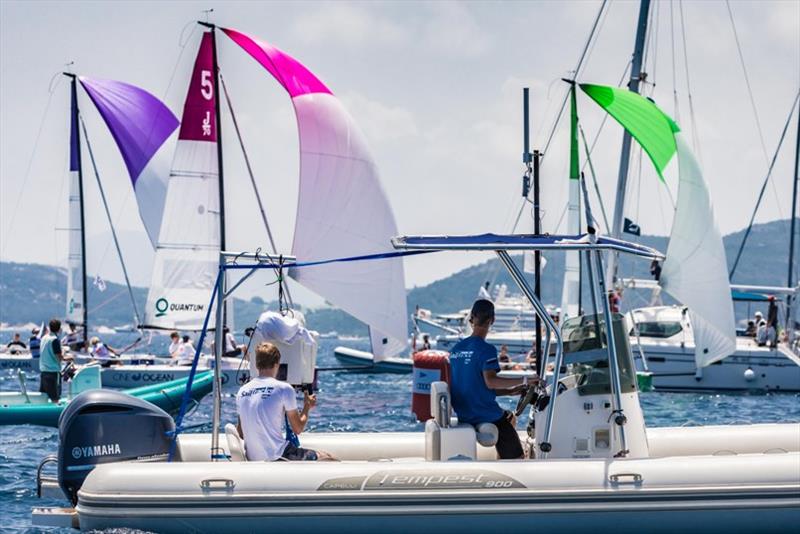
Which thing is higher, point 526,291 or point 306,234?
point 306,234

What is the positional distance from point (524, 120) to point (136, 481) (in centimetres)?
929

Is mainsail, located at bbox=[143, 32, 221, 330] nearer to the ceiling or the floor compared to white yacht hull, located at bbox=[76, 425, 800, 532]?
nearer to the ceiling

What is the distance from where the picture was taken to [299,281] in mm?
14883

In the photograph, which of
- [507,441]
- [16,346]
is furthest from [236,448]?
[16,346]

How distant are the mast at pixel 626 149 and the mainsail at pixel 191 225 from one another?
9805mm

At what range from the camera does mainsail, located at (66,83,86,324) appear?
36125 mm

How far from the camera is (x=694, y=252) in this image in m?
24.3

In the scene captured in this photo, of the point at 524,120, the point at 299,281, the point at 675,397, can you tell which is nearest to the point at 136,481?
the point at 299,281

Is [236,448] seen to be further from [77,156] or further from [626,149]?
[77,156]

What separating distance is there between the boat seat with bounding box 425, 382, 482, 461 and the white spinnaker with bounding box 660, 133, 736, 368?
15.8 m

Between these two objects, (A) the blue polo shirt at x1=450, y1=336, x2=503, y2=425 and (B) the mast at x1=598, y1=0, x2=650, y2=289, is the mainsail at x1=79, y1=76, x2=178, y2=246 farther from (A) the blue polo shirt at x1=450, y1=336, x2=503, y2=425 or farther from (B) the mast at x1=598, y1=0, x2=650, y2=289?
(A) the blue polo shirt at x1=450, y1=336, x2=503, y2=425

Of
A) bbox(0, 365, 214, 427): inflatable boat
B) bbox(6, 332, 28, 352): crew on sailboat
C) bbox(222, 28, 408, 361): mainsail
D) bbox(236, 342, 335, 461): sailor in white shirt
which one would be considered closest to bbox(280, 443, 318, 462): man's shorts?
bbox(236, 342, 335, 461): sailor in white shirt

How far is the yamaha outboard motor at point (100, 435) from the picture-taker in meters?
9.17

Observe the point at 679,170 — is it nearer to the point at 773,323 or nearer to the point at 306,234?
the point at 773,323
